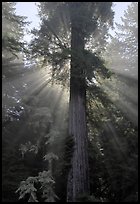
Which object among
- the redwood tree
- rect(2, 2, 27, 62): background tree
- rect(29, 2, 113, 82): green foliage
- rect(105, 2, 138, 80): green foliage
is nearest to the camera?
the redwood tree

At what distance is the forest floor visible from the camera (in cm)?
1391

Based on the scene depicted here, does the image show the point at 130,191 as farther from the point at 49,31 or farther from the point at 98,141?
the point at 49,31

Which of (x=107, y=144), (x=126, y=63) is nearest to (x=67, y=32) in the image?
(x=107, y=144)

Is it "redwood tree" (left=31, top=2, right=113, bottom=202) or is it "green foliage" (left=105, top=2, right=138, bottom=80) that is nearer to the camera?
"redwood tree" (left=31, top=2, right=113, bottom=202)

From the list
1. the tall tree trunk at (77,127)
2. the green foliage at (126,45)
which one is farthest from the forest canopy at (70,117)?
the green foliage at (126,45)

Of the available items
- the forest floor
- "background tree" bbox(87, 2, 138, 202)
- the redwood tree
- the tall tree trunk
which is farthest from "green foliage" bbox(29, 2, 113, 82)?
the forest floor

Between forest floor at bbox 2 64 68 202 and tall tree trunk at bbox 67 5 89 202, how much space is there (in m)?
1.13

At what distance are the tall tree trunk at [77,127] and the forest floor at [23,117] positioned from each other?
1.13 metres

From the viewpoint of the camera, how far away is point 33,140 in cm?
1552

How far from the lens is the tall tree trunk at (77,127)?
11.3 m

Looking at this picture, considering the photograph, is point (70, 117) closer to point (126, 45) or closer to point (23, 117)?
point (23, 117)

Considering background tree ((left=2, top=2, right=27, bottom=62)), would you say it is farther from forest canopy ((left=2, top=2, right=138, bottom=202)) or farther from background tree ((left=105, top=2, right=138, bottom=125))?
background tree ((left=105, top=2, right=138, bottom=125))

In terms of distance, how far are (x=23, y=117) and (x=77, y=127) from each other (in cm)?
447

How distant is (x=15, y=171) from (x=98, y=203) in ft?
18.4
